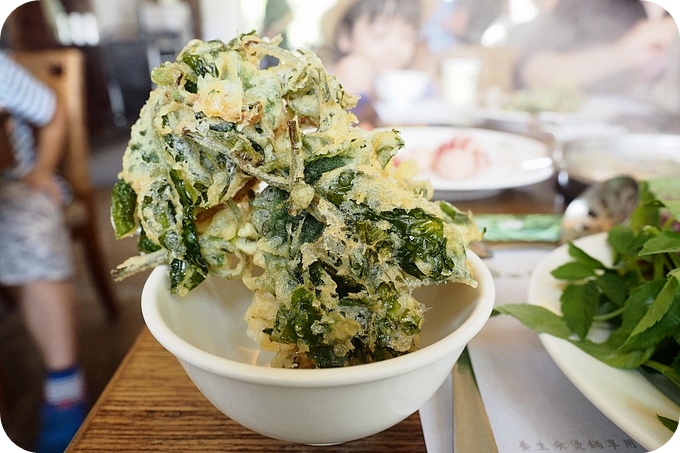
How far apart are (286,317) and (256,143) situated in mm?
118

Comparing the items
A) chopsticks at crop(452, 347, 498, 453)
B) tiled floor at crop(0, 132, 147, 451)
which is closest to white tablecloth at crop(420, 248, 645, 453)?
chopsticks at crop(452, 347, 498, 453)

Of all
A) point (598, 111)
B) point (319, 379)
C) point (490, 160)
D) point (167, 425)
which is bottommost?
point (598, 111)

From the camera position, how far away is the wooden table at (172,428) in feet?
1.21

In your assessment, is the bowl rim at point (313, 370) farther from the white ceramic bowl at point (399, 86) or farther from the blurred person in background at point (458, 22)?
the blurred person in background at point (458, 22)

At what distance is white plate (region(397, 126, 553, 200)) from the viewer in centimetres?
88

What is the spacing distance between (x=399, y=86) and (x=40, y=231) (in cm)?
117

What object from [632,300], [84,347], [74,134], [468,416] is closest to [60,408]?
[84,347]

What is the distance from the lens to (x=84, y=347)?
1410mm

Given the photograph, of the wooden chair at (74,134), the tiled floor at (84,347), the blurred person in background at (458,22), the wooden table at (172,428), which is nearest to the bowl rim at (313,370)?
the wooden table at (172,428)

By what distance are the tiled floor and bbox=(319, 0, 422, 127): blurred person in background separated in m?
0.96

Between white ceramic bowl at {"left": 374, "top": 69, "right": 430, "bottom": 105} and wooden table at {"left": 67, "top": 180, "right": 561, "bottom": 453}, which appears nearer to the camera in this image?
wooden table at {"left": 67, "top": 180, "right": 561, "bottom": 453}

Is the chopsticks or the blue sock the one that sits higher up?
the chopsticks

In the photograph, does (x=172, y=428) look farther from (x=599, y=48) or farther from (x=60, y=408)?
(x=599, y=48)

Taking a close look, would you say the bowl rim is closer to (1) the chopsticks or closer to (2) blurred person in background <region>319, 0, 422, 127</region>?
(1) the chopsticks
